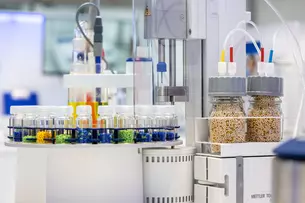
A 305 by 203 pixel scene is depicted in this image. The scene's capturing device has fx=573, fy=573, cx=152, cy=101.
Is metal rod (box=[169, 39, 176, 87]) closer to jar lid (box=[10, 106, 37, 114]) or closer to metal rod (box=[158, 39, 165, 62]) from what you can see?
metal rod (box=[158, 39, 165, 62])

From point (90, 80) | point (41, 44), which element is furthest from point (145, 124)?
point (41, 44)

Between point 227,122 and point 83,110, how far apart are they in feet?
0.77

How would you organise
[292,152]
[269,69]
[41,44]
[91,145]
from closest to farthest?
1. [292,152]
2. [91,145]
3. [269,69]
4. [41,44]

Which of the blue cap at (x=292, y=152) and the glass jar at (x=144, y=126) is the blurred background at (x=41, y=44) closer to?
the glass jar at (x=144, y=126)

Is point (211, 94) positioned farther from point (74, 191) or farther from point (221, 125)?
point (74, 191)

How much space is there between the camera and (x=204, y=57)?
1.01 metres

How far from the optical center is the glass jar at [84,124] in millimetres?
863

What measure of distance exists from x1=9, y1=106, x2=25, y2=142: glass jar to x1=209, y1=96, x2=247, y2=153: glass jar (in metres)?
0.31

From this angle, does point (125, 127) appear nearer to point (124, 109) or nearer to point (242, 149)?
point (124, 109)

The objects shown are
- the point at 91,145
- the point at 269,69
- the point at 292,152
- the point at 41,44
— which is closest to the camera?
the point at 292,152

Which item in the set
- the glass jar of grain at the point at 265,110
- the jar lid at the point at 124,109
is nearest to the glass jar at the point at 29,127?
the jar lid at the point at 124,109

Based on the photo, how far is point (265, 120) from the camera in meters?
0.96

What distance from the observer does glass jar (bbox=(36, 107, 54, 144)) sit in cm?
87

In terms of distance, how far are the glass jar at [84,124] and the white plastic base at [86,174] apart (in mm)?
18
